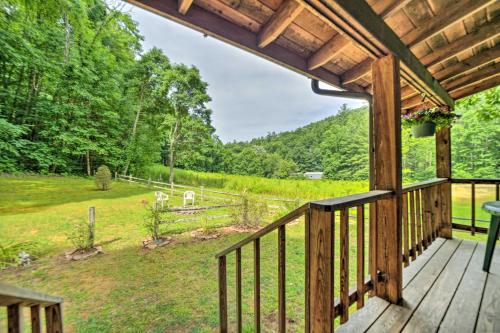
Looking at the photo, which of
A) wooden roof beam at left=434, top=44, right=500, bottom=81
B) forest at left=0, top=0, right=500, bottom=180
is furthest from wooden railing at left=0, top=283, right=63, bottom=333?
forest at left=0, top=0, right=500, bottom=180

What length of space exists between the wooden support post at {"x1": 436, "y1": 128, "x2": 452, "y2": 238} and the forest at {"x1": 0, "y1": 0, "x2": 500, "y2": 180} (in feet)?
2.09

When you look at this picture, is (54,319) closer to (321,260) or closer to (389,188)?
(321,260)

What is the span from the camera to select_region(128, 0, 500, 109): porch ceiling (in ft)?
3.55

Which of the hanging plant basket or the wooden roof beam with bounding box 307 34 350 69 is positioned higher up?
the wooden roof beam with bounding box 307 34 350 69

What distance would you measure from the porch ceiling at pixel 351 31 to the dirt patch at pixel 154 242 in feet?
14.1

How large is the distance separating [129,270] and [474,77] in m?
5.39

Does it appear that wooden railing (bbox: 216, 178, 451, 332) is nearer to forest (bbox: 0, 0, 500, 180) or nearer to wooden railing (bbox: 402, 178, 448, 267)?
wooden railing (bbox: 402, 178, 448, 267)

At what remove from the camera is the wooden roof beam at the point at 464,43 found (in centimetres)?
150

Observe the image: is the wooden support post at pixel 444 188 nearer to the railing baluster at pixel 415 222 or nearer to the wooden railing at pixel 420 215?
the wooden railing at pixel 420 215

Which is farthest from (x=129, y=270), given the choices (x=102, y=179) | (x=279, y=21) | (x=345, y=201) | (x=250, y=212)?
(x=102, y=179)

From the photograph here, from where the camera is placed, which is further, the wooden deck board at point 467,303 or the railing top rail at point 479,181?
the railing top rail at point 479,181

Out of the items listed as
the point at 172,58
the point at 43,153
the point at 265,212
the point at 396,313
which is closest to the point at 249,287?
the point at 396,313

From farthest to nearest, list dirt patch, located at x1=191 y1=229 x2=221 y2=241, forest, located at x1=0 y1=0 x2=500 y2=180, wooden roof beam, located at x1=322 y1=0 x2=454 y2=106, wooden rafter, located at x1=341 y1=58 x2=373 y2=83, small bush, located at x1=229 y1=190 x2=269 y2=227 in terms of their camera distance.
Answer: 1. small bush, located at x1=229 y1=190 x2=269 y2=227
2. forest, located at x1=0 y1=0 x2=500 y2=180
3. dirt patch, located at x1=191 y1=229 x2=221 y2=241
4. wooden rafter, located at x1=341 y1=58 x2=373 y2=83
5. wooden roof beam, located at x1=322 y1=0 x2=454 y2=106

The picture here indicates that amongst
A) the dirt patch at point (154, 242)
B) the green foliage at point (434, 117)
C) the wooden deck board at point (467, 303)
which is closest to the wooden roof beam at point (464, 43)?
the green foliage at point (434, 117)
